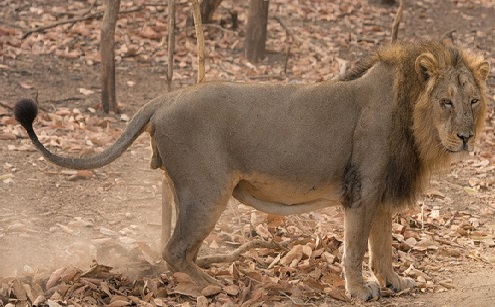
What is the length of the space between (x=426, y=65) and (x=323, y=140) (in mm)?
771

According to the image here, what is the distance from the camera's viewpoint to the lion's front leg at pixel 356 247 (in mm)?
5754

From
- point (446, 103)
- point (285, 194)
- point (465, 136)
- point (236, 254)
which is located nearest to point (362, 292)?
point (285, 194)

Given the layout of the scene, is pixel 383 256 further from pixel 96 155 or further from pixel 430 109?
pixel 96 155

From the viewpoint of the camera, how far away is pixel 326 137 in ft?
19.0

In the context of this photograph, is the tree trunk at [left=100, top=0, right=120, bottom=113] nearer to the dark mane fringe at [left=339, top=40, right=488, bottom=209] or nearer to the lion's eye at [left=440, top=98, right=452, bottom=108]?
the dark mane fringe at [left=339, top=40, right=488, bottom=209]

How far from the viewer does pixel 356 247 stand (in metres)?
5.80

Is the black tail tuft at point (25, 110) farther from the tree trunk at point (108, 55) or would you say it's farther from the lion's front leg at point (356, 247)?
the tree trunk at point (108, 55)

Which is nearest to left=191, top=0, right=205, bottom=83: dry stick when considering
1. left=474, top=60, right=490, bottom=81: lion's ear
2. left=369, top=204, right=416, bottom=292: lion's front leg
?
left=369, top=204, right=416, bottom=292: lion's front leg

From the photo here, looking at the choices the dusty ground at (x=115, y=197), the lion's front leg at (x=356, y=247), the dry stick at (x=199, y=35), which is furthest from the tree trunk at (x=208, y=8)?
the lion's front leg at (x=356, y=247)

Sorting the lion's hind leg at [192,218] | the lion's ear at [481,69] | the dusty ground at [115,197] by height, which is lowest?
the dusty ground at [115,197]

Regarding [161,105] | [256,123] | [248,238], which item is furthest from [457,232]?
[161,105]

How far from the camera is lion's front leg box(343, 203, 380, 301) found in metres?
5.75

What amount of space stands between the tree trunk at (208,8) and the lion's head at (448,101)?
19.8ft

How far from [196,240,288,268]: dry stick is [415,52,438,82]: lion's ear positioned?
1695 millimetres
